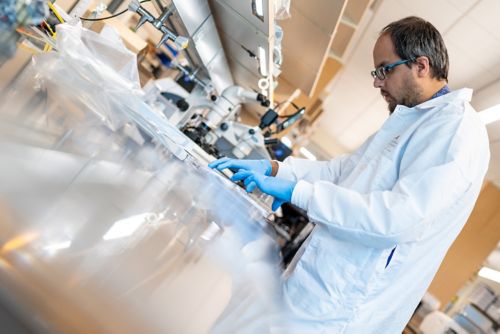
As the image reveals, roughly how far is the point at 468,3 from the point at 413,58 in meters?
2.16

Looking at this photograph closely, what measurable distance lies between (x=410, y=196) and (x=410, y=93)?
1.47 feet

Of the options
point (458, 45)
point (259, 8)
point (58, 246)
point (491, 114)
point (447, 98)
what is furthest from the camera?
point (491, 114)

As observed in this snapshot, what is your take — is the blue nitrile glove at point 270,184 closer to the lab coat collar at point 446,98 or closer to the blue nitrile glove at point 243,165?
the blue nitrile glove at point 243,165

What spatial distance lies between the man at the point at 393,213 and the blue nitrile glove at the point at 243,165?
91mm

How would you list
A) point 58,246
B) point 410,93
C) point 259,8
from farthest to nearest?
point 259,8, point 410,93, point 58,246

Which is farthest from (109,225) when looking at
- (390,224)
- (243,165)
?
(243,165)

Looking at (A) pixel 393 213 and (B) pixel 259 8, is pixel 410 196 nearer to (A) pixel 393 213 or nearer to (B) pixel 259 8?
(A) pixel 393 213

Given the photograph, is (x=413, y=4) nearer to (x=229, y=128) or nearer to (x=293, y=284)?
(x=229, y=128)

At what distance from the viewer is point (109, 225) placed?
0.43m

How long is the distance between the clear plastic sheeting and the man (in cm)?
14

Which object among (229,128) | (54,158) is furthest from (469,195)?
(229,128)

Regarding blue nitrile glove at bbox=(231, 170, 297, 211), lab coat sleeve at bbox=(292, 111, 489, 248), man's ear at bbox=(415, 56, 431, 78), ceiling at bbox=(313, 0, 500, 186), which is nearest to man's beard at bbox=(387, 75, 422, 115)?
man's ear at bbox=(415, 56, 431, 78)

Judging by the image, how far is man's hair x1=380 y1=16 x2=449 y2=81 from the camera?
3.33 feet

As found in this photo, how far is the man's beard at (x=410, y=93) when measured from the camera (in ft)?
3.45
